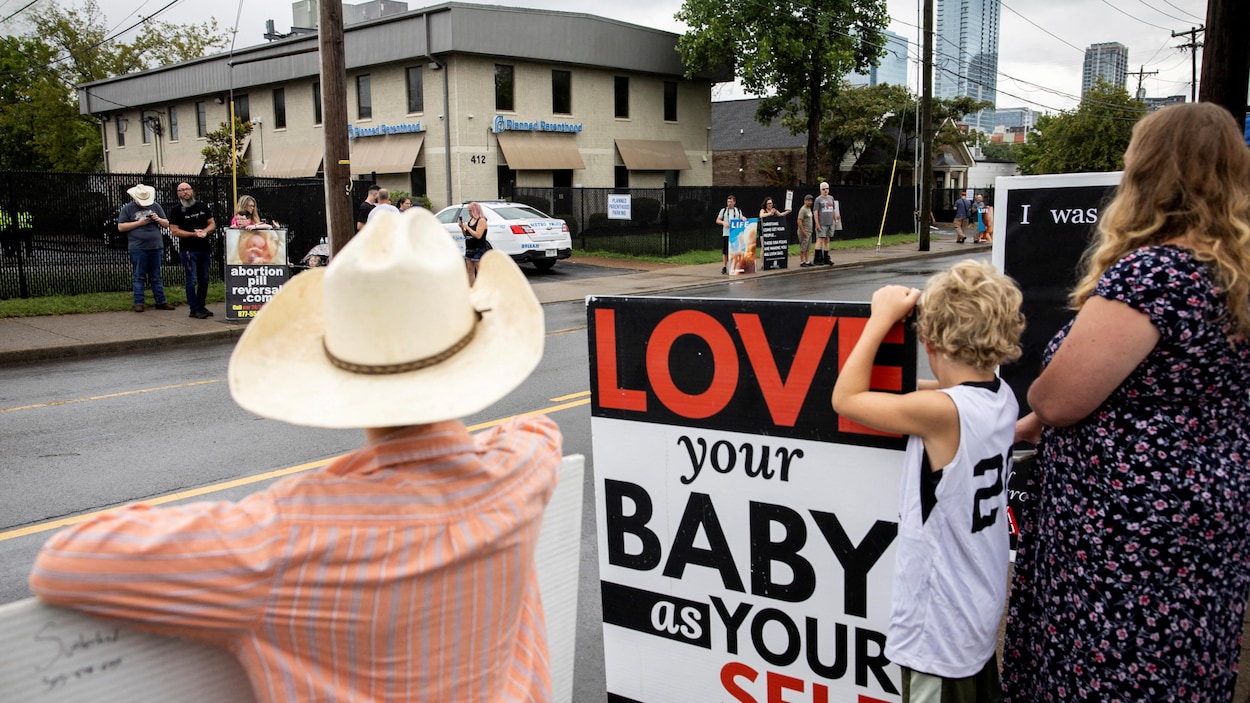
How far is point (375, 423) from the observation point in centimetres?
132

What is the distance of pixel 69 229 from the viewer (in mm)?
16031

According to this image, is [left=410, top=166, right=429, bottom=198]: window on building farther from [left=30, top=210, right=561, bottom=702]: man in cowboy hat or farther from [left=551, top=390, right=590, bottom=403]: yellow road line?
[left=30, top=210, right=561, bottom=702]: man in cowboy hat

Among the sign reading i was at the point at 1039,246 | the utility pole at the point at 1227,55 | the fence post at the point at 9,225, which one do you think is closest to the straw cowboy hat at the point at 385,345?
the sign reading i was at the point at 1039,246

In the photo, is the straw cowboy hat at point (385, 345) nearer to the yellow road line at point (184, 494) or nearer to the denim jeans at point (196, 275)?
the yellow road line at point (184, 494)

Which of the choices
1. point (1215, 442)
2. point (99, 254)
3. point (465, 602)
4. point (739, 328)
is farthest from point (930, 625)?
point (99, 254)

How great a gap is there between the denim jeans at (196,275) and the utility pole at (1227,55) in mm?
12981

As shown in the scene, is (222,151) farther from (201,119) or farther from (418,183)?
(201,119)

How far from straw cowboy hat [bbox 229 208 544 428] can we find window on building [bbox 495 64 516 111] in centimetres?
3435

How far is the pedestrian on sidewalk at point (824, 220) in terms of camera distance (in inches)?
979

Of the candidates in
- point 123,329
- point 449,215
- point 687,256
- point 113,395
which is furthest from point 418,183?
point 113,395

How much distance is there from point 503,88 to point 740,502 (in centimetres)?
3380

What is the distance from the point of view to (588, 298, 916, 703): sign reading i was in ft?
8.56

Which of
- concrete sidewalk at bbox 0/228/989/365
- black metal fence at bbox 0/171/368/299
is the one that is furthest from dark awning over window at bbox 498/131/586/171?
black metal fence at bbox 0/171/368/299

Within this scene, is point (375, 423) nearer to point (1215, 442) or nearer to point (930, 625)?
point (930, 625)
